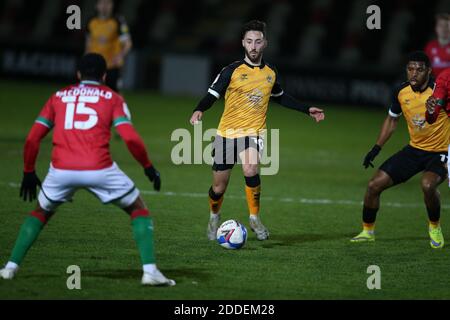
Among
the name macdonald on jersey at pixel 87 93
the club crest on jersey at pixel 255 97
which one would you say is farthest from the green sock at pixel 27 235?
the club crest on jersey at pixel 255 97

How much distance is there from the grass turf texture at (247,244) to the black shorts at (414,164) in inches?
29.6

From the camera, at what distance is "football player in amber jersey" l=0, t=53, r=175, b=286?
7.34 metres

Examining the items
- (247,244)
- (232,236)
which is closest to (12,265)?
(232,236)

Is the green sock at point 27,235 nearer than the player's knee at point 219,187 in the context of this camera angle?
Yes

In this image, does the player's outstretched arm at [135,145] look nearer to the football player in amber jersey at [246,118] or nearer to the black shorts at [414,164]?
the football player in amber jersey at [246,118]

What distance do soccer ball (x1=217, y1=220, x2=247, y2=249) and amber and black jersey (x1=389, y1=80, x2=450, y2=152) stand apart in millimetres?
2108

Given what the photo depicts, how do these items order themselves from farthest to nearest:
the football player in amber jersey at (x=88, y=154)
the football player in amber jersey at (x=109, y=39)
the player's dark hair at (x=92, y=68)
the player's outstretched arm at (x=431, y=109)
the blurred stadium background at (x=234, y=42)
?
the blurred stadium background at (x=234, y=42), the football player in amber jersey at (x=109, y=39), the player's outstretched arm at (x=431, y=109), the player's dark hair at (x=92, y=68), the football player in amber jersey at (x=88, y=154)

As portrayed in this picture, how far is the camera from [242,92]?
9.77 meters

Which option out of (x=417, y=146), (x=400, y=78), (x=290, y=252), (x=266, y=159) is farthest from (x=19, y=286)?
(x=400, y=78)

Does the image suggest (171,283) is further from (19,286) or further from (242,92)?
(242,92)

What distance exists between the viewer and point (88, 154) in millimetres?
7336

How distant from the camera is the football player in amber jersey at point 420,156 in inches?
383

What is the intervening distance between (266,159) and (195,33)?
13.9m

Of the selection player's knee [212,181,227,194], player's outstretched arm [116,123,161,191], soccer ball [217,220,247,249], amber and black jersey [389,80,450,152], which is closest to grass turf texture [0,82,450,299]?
soccer ball [217,220,247,249]
